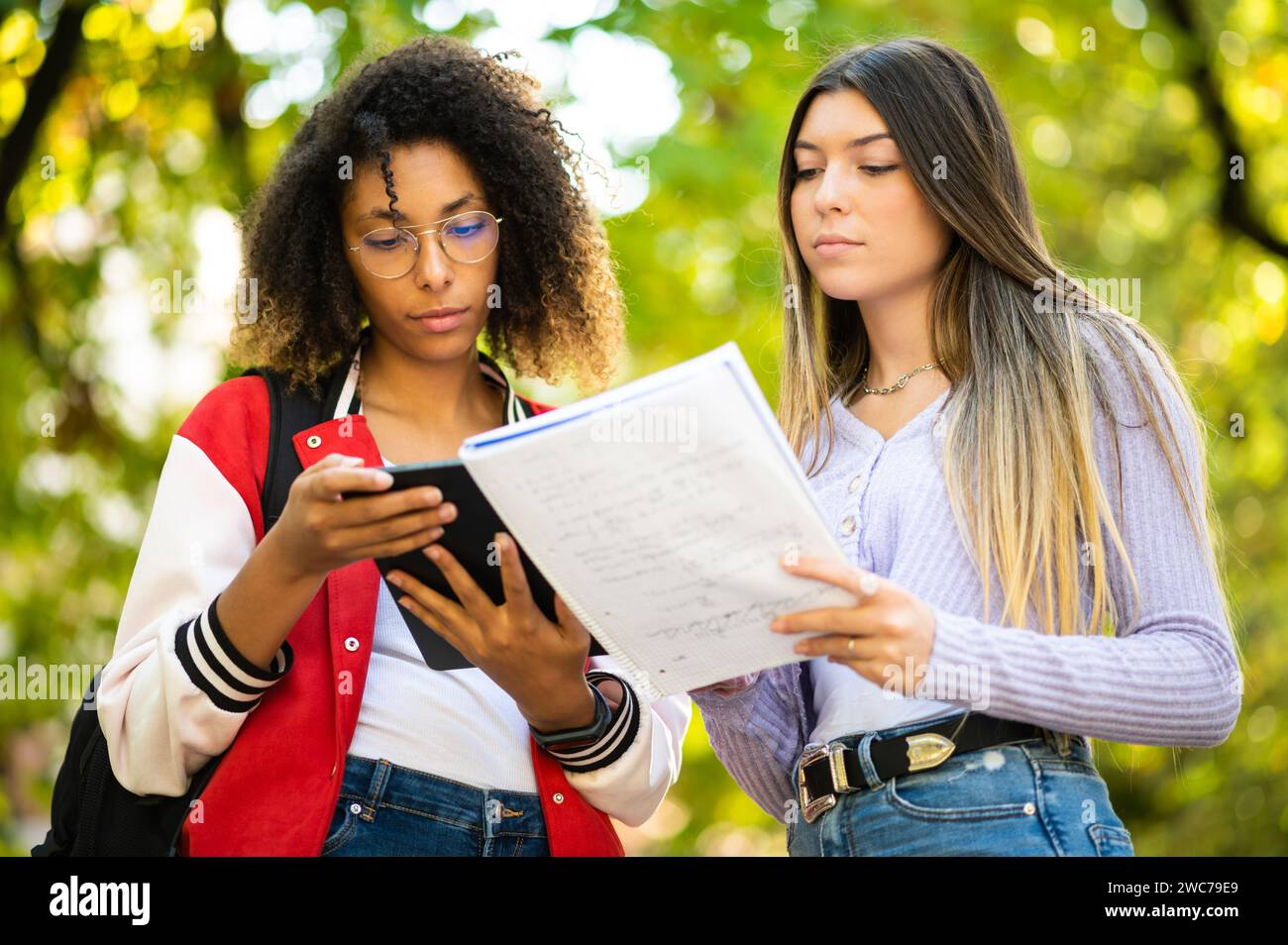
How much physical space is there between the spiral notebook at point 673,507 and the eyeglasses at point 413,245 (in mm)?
798

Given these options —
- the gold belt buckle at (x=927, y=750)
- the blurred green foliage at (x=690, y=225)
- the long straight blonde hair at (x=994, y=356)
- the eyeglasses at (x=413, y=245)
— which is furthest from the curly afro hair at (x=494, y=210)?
the blurred green foliage at (x=690, y=225)

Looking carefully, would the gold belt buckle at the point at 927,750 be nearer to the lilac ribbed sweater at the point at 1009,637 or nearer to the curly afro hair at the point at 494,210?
the lilac ribbed sweater at the point at 1009,637

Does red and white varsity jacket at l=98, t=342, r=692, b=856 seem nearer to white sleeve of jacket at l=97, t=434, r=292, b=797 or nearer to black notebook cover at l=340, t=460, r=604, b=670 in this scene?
white sleeve of jacket at l=97, t=434, r=292, b=797

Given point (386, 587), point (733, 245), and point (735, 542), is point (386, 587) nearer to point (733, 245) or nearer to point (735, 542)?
point (735, 542)

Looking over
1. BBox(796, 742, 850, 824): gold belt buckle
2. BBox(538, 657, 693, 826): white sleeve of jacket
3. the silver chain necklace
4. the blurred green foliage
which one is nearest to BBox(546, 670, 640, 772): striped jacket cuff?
BBox(538, 657, 693, 826): white sleeve of jacket

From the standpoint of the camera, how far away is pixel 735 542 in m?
1.76

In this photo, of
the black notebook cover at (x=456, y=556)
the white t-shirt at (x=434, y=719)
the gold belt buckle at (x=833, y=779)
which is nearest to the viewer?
the black notebook cover at (x=456, y=556)

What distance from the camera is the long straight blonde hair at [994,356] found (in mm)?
2086

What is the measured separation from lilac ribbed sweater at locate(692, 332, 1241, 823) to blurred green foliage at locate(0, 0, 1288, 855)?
2203mm

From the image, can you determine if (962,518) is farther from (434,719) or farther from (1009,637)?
(434,719)

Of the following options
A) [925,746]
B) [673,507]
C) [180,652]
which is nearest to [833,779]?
[925,746]
